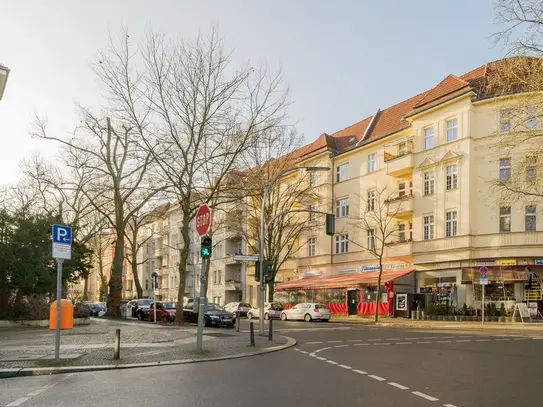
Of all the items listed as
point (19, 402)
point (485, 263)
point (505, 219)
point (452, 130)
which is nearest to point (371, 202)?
point (452, 130)

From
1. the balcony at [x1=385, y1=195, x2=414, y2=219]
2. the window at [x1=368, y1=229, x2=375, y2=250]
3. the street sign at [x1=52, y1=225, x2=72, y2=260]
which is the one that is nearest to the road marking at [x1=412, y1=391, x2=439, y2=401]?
the street sign at [x1=52, y1=225, x2=72, y2=260]

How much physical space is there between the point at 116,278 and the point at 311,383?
2768 centimetres

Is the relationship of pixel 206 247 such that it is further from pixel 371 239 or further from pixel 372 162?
pixel 372 162

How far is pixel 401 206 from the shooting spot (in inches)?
1644

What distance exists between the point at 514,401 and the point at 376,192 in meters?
37.5

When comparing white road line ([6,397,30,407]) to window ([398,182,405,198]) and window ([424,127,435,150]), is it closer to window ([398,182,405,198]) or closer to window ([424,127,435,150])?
window ([424,127,435,150])

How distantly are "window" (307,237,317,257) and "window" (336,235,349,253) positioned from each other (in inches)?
121

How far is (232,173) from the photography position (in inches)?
1273

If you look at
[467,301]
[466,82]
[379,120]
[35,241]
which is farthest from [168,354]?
[379,120]

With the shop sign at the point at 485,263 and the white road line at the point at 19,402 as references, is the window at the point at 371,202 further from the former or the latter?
the white road line at the point at 19,402

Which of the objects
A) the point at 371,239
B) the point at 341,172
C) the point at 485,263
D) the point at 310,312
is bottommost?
the point at 310,312

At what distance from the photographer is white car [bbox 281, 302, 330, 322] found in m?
39.3

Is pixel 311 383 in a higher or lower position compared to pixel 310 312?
higher

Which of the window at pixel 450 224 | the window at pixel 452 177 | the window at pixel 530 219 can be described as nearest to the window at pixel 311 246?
the window at pixel 450 224
